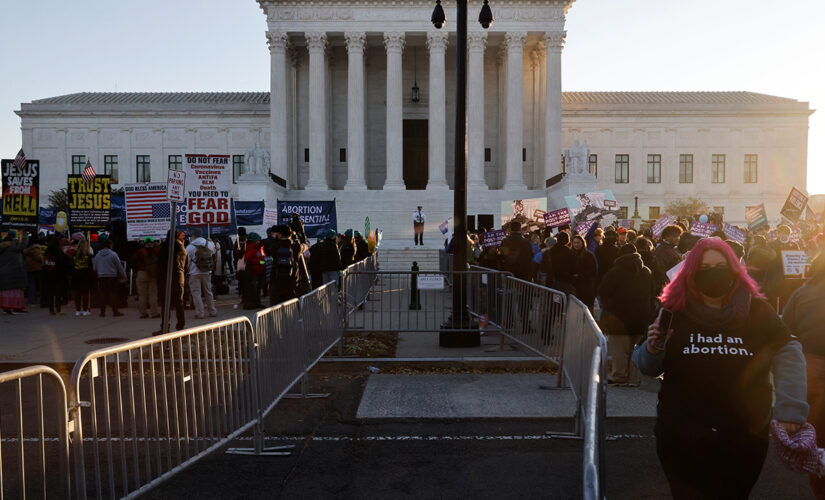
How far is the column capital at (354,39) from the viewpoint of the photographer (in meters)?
45.7

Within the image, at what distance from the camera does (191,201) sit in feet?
46.8

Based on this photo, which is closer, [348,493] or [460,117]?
[348,493]

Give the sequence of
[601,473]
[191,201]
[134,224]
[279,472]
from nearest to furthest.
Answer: [601,473] < [279,472] < [191,201] < [134,224]

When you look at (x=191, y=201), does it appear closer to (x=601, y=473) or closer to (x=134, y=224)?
(x=134, y=224)

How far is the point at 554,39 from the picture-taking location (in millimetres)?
45875

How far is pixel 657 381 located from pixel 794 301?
396 cm

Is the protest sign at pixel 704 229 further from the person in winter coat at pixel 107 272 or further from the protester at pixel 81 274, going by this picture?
the protester at pixel 81 274

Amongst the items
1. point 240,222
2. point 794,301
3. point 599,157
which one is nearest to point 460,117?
point 794,301

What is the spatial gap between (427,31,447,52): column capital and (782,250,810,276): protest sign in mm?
35203

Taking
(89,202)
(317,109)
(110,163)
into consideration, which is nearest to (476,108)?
(317,109)

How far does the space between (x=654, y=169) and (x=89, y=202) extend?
53.3 metres

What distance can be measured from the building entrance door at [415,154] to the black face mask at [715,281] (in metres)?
48.1

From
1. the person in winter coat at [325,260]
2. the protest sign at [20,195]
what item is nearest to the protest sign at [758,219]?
the person in winter coat at [325,260]

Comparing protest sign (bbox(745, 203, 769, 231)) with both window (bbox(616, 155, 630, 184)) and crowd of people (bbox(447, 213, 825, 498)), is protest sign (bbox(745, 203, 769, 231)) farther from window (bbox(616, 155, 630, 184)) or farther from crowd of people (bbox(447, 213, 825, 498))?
window (bbox(616, 155, 630, 184))
